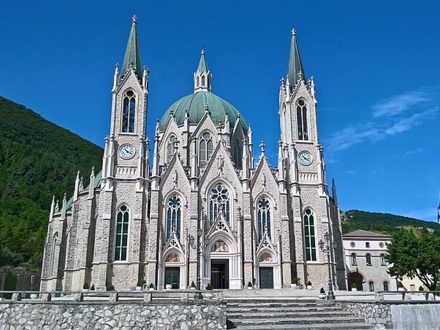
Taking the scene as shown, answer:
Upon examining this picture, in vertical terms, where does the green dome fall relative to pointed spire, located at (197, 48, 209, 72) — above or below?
below

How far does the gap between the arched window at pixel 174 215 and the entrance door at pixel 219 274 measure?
4.60m

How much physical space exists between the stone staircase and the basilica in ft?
47.8

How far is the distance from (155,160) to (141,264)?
963 cm

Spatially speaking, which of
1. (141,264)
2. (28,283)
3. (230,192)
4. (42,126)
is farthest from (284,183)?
(42,126)

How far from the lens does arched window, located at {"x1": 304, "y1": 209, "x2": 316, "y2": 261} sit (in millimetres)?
43938

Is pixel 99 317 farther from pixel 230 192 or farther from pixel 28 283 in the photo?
pixel 28 283

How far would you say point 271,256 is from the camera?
141 ft

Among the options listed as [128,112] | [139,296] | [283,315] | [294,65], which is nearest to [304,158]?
[294,65]

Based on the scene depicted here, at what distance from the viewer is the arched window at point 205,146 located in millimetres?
51469

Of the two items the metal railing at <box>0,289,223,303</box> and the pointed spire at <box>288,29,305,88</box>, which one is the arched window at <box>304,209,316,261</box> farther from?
the metal railing at <box>0,289,223,303</box>

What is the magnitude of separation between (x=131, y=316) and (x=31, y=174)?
81746 millimetres

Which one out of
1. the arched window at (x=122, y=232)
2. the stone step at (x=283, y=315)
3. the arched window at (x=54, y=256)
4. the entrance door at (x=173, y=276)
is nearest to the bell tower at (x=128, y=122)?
the arched window at (x=122, y=232)

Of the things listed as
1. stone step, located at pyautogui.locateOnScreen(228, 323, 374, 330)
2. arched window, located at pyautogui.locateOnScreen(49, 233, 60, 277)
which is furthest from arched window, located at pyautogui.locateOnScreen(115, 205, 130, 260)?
stone step, located at pyautogui.locateOnScreen(228, 323, 374, 330)

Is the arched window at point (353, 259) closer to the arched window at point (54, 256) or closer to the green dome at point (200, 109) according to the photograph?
the green dome at point (200, 109)
